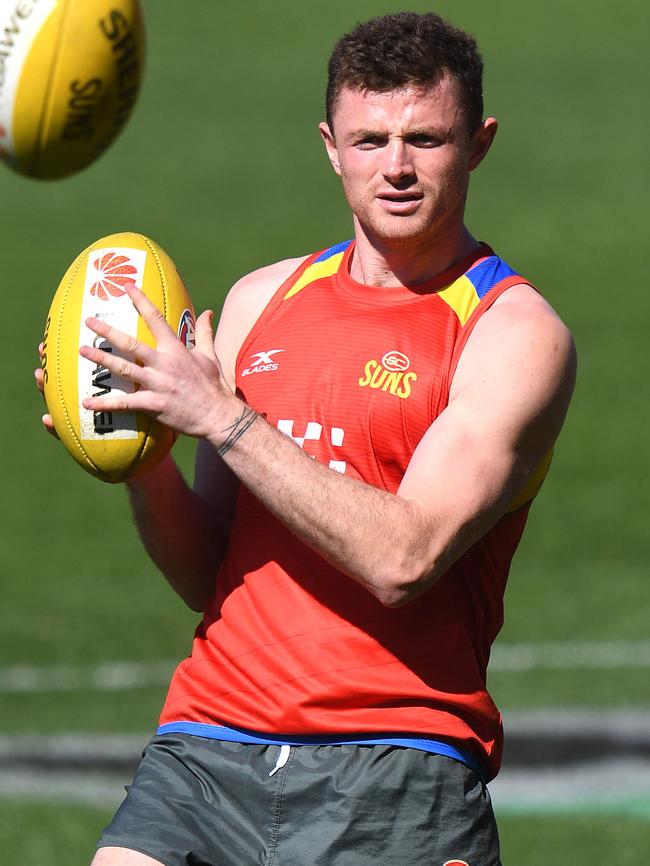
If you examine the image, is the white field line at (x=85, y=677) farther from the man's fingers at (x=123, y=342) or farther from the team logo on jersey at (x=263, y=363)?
the man's fingers at (x=123, y=342)

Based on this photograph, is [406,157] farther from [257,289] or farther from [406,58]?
[257,289]

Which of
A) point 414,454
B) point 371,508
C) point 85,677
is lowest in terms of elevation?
point 85,677

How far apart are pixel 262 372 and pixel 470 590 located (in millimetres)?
803

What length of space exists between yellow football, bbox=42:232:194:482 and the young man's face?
572 millimetres

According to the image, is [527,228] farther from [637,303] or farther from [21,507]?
[21,507]

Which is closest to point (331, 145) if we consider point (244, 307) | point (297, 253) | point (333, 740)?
point (244, 307)

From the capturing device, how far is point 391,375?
4328mm

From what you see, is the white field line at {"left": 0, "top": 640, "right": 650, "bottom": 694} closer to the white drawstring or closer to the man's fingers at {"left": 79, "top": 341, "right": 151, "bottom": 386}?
the white drawstring

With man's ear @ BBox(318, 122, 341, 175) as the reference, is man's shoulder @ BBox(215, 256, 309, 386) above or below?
below

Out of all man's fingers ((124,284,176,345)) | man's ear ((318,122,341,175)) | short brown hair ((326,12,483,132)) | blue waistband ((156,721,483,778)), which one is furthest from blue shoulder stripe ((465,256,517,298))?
blue waistband ((156,721,483,778))

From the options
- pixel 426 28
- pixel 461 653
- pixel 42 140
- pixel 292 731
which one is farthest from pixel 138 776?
pixel 42 140

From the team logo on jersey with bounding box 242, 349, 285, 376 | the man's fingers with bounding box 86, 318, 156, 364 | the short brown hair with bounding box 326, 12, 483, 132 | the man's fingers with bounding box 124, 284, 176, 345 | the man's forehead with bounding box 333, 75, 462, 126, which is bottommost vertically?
the team logo on jersey with bounding box 242, 349, 285, 376

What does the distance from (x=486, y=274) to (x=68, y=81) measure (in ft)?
8.45

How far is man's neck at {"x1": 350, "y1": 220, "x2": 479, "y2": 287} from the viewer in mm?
4504
